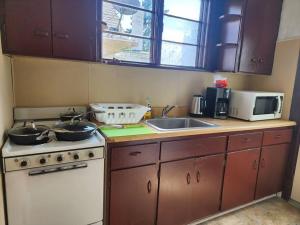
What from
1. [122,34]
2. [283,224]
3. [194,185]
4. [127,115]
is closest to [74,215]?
[127,115]

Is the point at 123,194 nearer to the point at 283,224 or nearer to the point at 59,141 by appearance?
the point at 59,141

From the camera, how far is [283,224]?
2047 millimetres

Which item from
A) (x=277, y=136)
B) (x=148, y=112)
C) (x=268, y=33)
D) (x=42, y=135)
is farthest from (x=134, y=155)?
(x=268, y=33)

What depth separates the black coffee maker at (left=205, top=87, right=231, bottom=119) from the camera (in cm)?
228

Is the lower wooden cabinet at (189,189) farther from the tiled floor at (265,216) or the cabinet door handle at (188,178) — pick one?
the tiled floor at (265,216)

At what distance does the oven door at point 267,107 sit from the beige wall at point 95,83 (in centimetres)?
63

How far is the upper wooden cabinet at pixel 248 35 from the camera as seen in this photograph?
2.16m

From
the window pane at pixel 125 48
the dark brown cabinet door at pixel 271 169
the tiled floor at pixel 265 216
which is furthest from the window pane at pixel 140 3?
the tiled floor at pixel 265 216

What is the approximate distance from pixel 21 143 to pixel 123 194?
0.75 m

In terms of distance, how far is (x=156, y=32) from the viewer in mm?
2139

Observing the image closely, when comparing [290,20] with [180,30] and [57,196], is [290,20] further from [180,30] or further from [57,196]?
[57,196]

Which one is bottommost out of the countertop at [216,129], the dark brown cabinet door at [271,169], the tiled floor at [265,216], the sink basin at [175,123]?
the tiled floor at [265,216]

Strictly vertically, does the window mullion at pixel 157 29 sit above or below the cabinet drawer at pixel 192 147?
above

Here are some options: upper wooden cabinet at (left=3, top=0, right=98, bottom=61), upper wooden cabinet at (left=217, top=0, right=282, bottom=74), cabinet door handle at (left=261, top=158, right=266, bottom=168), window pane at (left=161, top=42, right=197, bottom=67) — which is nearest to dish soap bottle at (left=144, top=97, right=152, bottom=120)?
window pane at (left=161, top=42, right=197, bottom=67)
